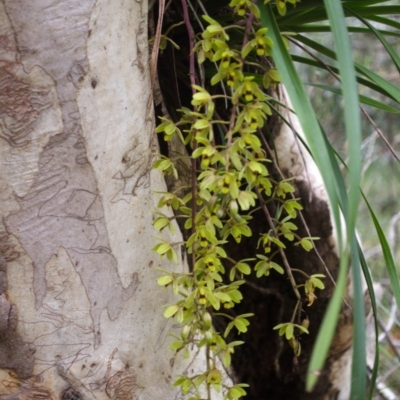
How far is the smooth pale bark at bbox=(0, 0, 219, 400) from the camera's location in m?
0.71

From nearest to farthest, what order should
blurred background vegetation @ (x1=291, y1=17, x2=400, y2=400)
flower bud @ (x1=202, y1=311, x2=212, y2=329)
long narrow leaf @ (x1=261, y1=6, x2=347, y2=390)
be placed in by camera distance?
long narrow leaf @ (x1=261, y1=6, x2=347, y2=390) < flower bud @ (x1=202, y1=311, x2=212, y2=329) < blurred background vegetation @ (x1=291, y1=17, x2=400, y2=400)

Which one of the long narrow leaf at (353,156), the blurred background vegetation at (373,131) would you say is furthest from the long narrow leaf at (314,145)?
the blurred background vegetation at (373,131)

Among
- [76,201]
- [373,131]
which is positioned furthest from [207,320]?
[373,131]

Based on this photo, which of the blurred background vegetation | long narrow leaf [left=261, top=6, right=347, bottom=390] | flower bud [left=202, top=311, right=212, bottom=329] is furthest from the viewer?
the blurred background vegetation

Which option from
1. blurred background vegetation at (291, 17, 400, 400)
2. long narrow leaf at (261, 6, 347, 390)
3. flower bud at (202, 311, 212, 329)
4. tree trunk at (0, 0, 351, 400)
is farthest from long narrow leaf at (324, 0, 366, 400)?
blurred background vegetation at (291, 17, 400, 400)

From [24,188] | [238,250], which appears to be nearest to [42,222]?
[24,188]

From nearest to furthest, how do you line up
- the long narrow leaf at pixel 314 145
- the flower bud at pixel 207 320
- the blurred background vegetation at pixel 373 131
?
the long narrow leaf at pixel 314 145
the flower bud at pixel 207 320
the blurred background vegetation at pixel 373 131

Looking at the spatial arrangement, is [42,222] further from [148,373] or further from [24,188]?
[148,373]

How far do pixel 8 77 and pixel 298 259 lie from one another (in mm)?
804

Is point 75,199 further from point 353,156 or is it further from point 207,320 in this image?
point 353,156

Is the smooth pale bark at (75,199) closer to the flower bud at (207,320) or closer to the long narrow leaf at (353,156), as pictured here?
the flower bud at (207,320)

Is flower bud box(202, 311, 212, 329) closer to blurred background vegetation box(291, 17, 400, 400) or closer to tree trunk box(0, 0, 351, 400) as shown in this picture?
tree trunk box(0, 0, 351, 400)

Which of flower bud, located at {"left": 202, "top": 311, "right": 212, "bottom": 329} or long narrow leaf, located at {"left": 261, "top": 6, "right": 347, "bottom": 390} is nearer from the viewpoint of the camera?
long narrow leaf, located at {"left": 261, "top": 6, "right": 347, "bottom": 390}

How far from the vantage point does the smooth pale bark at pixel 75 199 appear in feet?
2.31
